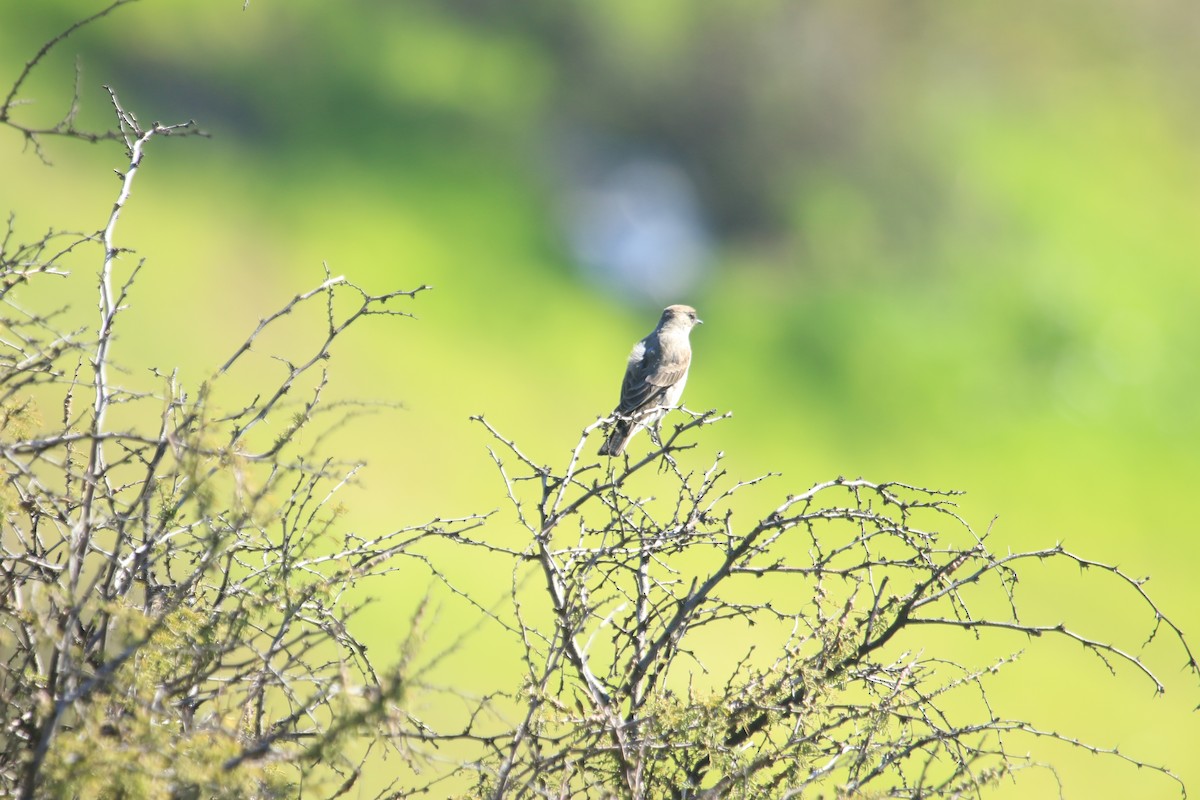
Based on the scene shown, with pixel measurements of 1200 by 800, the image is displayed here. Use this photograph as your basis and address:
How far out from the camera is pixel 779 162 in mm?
21719

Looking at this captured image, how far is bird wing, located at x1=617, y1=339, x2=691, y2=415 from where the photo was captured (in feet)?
26.1

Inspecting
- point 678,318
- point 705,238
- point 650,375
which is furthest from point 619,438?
point 705,238

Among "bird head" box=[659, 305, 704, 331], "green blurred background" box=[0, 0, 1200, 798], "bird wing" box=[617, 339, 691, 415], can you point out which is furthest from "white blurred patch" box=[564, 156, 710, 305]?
"bird wing" box=[617, 339, 691, 415]

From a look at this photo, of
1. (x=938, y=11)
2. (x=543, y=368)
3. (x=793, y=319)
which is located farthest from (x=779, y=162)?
(x=938, y=11)

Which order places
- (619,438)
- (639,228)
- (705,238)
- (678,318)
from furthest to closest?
(639,228) < (705,238) < (678,318) < (619,438)

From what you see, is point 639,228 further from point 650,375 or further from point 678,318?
point 650,375

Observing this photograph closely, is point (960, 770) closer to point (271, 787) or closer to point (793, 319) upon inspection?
point (271, 787)

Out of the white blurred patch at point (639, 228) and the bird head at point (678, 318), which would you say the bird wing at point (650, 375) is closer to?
the bird head at point (678, 318)

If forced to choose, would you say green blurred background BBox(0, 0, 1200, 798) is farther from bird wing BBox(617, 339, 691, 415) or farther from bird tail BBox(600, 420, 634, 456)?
bird tail BBox(600, 420, 634, 456)

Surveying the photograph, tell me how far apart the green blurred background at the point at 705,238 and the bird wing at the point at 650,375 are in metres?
5.92

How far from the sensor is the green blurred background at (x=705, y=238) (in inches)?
633

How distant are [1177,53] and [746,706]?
28.8 m

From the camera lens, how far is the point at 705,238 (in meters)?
21.3

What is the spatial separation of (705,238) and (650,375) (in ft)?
44.5
